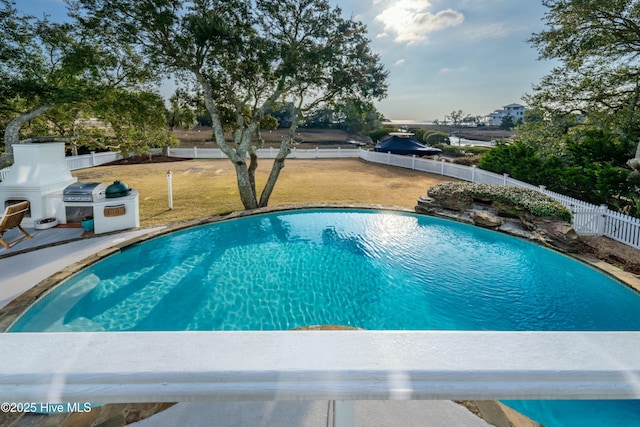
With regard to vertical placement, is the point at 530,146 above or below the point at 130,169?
above

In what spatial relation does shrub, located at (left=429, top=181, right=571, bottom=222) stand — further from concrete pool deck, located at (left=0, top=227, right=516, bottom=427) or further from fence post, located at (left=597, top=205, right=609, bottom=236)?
concrete pool deck, located at (left=0, top=227, right=516, bottom=427)

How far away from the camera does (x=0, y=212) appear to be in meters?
8.78

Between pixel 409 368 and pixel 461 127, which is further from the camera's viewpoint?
pixel 461 127

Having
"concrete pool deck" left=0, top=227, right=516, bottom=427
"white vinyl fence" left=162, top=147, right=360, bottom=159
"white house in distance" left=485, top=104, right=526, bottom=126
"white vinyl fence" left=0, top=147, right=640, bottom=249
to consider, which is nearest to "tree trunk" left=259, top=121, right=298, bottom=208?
"white vinyl fence" left=0, top=147, right=640, bottom=249

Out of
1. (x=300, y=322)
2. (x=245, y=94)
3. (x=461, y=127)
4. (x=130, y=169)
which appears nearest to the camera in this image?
(x=300, y=322)

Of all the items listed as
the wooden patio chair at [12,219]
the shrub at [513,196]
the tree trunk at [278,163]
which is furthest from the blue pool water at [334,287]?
the tree trunk at [278,163]

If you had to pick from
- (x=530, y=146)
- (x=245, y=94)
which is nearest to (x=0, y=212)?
(x=245, y=94)

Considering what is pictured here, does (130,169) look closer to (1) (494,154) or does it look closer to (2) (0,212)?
(2) (0,212)

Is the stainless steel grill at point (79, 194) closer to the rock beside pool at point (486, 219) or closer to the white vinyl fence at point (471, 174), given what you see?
the white vinyl fence at point (471, 174)

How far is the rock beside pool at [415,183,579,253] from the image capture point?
868cm

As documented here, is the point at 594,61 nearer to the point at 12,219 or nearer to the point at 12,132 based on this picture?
Answer: the point at 12,219

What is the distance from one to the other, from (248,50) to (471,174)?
12592mm

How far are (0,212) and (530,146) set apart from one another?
1851cm

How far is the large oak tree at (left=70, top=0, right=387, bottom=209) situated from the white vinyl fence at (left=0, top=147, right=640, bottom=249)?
7135 millimetres
